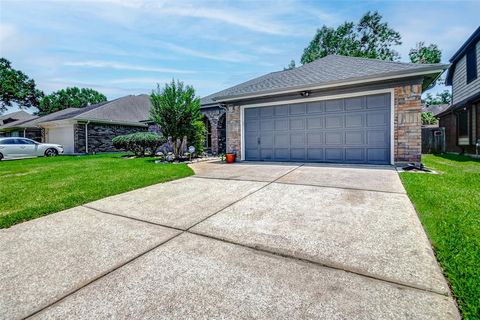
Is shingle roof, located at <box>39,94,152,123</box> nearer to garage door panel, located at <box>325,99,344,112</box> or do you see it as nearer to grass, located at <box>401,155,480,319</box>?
garage door panel, located at <box>325,99,344,112</box>

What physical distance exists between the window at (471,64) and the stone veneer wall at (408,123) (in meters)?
8.06

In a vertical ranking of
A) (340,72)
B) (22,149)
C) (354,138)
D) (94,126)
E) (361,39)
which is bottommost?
(22,149)

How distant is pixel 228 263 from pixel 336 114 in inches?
284

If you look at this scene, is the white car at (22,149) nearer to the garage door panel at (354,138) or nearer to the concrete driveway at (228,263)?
the concrete driveway at (228,263)

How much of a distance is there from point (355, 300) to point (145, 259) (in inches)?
67.3

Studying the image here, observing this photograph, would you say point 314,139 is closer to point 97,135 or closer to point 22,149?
point 97,135

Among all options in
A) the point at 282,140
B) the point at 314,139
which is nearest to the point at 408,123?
the point at 314,139

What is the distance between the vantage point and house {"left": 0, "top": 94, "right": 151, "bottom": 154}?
16094mm

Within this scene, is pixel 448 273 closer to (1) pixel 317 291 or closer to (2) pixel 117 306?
(1) pixel 317 291

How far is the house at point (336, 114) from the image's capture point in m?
6.64

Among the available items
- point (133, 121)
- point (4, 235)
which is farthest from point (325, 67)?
point (133, 121)

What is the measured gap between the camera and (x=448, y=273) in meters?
1.64

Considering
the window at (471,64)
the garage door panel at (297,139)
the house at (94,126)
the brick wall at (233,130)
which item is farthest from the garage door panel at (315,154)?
the house at (94,126)

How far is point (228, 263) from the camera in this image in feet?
6.22
